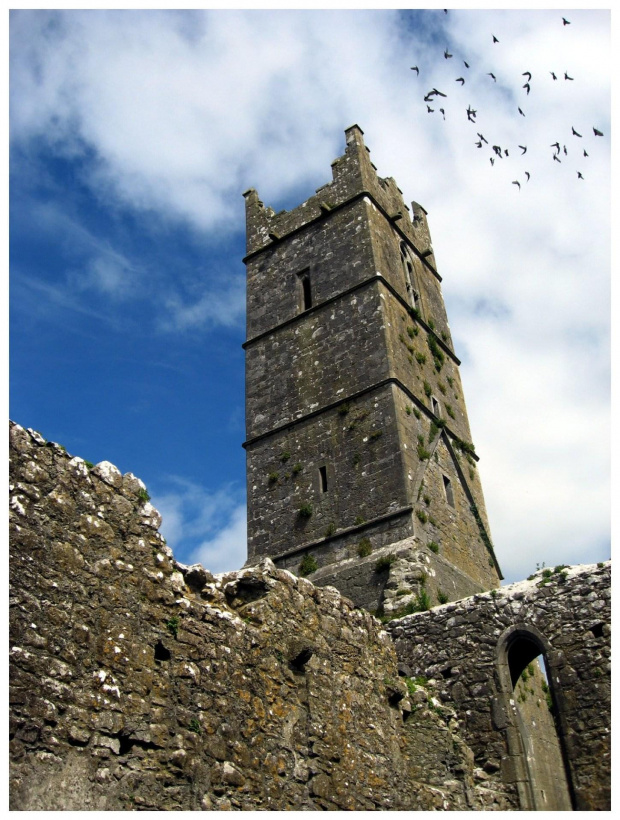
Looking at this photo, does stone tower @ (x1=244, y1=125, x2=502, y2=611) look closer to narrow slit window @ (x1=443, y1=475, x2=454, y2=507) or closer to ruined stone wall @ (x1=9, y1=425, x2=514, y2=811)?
narrow slit window @ (x1=443, y1=475, x2=454, y2=507)

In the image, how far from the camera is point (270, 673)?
7.80 meters

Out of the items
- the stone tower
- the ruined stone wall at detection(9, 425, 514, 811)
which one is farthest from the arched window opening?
the stone tower

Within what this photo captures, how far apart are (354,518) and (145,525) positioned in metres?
9.50

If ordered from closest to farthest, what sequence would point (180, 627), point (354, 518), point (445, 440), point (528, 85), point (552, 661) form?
point (180, 627)
point (528, 85)
point (552, 661)
point (354, 518)
point (445, 440)

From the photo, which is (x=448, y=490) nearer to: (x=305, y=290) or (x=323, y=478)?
(x=323, y=478)

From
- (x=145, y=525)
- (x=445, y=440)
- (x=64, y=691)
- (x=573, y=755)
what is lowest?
(x=573, y=755)

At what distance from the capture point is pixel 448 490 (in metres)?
17.4

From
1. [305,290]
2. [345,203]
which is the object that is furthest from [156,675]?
[345,203]

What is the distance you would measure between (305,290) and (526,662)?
11.4 m

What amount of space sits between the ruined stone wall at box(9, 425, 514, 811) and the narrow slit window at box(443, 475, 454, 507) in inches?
325

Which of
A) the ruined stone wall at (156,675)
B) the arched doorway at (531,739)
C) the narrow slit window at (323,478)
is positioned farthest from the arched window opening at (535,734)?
the narrow slit window at (323,478)

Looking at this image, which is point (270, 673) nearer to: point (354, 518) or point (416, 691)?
point (416, 691)

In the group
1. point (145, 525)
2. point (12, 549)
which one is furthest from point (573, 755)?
point (12, 549)

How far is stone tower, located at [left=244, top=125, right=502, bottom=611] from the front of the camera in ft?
51.1
